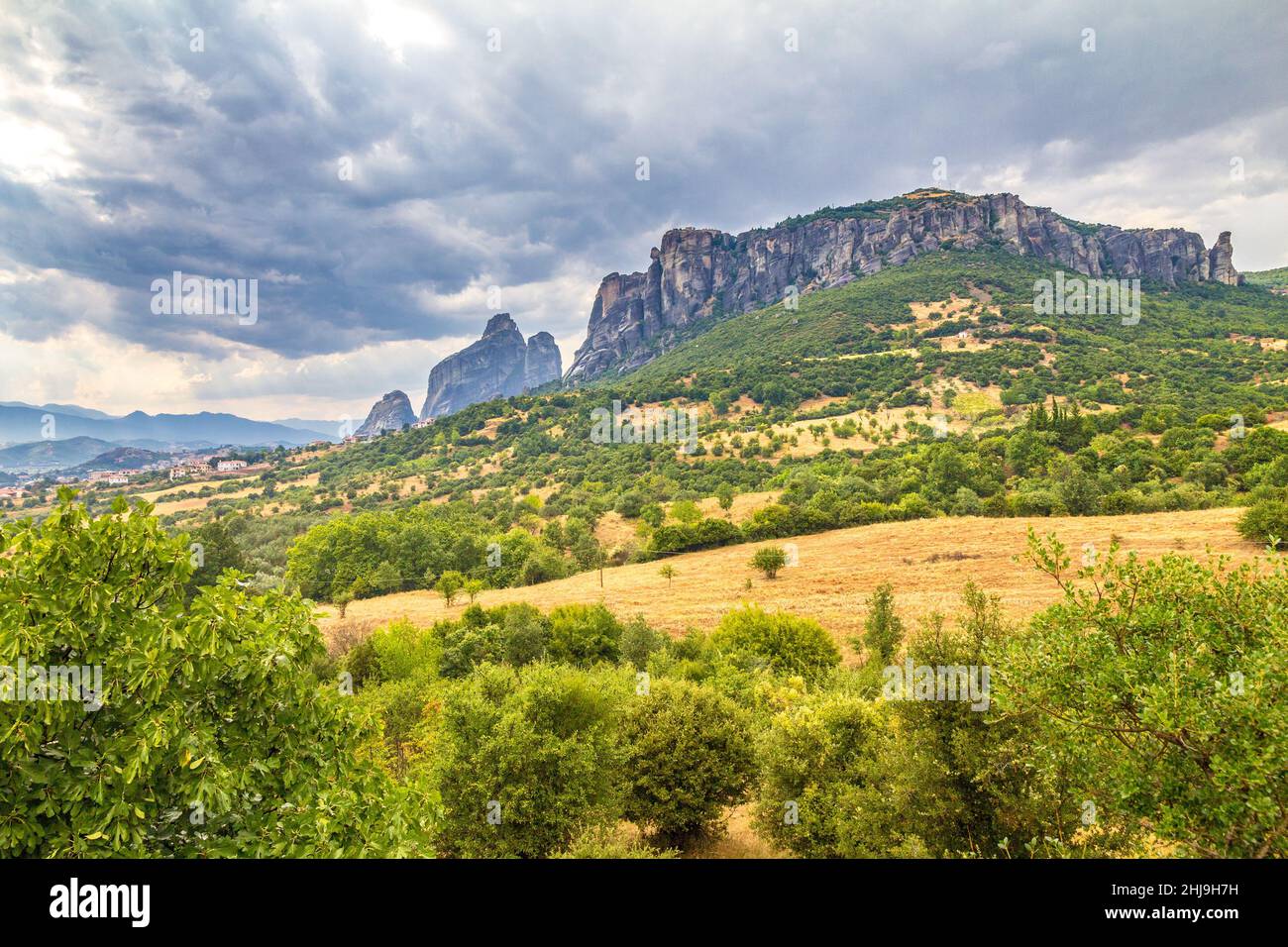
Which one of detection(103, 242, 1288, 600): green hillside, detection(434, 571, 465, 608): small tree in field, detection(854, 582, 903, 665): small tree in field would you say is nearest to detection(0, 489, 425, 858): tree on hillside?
detection(854, 582, 903, 665): small tree in field

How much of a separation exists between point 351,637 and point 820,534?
150 feet

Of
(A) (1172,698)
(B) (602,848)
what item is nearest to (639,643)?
(B) (602,848)

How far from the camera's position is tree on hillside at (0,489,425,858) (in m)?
4.53

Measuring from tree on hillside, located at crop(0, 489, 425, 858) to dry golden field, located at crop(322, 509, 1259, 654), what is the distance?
35129mm

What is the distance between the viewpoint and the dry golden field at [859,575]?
3862cm

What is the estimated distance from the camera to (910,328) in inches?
5920

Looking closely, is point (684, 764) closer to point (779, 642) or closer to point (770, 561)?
point (779, 642)

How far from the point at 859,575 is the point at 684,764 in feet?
110

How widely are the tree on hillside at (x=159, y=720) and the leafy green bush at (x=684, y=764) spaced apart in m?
13.1

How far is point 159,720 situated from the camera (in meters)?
4.67

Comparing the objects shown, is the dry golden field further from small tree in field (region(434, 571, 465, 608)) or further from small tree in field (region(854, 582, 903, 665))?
small tree in field (region(854, 582, 903, 665))

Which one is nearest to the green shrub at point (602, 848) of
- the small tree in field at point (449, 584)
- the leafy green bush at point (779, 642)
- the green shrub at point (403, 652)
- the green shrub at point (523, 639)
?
the leafy green bush at point (779, 642)
